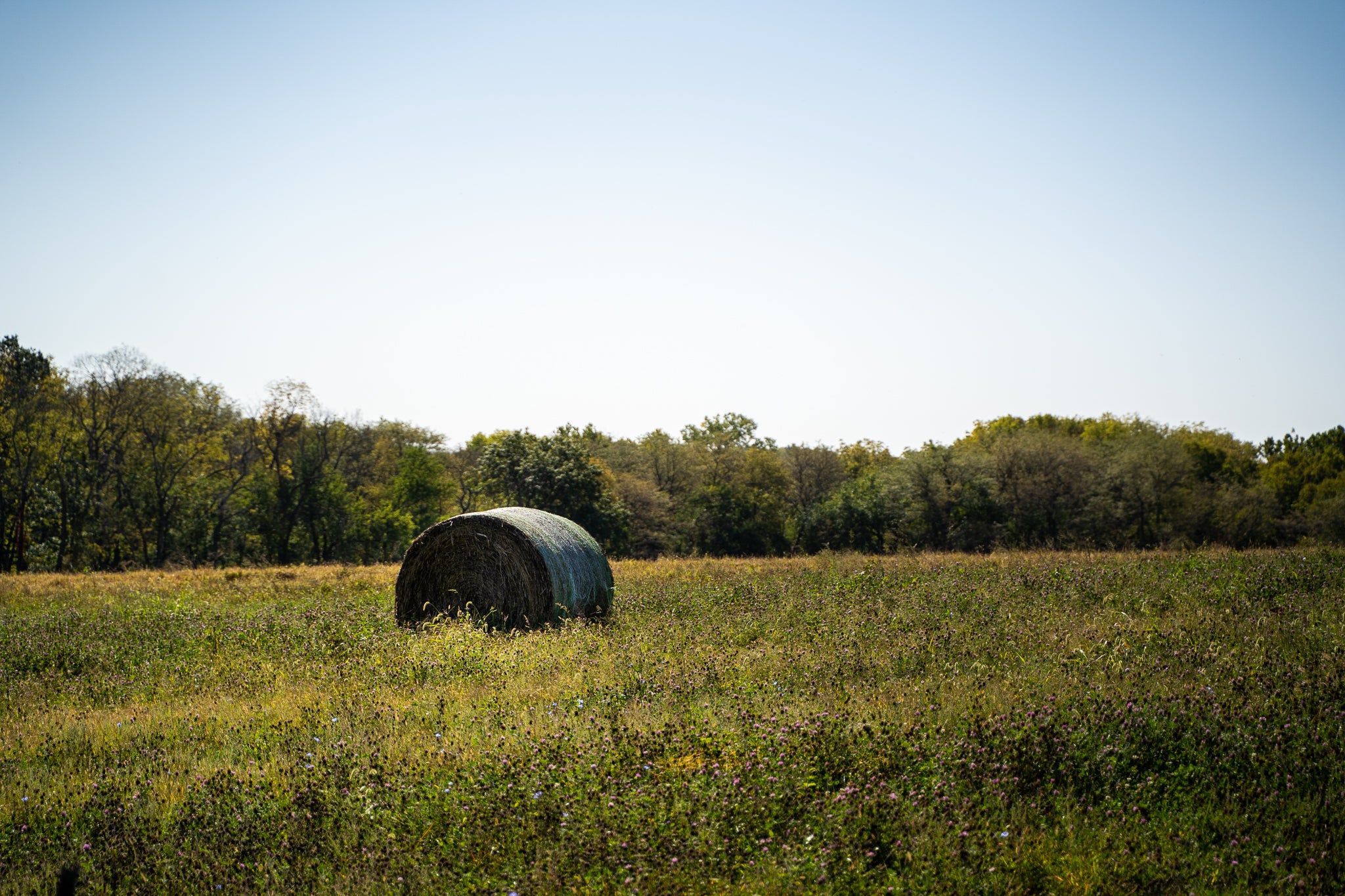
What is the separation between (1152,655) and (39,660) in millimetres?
13191

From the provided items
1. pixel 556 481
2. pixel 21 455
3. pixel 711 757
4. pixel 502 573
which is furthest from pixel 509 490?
pixel 711 757

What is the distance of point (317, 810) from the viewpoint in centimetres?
550

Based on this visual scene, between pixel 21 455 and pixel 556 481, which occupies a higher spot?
pixel 21 455

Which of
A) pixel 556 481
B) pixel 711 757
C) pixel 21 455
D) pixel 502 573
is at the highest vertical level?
pixel 21 455

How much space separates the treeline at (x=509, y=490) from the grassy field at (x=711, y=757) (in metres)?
29.2

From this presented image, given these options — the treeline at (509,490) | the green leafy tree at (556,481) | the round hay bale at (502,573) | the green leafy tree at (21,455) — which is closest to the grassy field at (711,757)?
the round hay bale at (502,573)

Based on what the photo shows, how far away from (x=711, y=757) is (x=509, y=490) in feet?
135

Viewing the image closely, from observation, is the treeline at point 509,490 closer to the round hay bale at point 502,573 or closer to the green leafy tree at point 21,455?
the green leafy tree at point 21,455

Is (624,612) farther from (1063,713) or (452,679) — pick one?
(1063,713)

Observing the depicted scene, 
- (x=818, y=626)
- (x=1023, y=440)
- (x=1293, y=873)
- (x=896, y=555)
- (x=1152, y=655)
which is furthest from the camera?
(x=1023, y=440)

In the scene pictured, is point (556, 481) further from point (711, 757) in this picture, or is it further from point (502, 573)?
point (711, 757)

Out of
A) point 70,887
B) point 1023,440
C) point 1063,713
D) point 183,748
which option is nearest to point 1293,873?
point 1063,713

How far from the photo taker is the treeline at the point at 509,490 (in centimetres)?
4219

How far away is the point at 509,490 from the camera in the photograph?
4619cm
